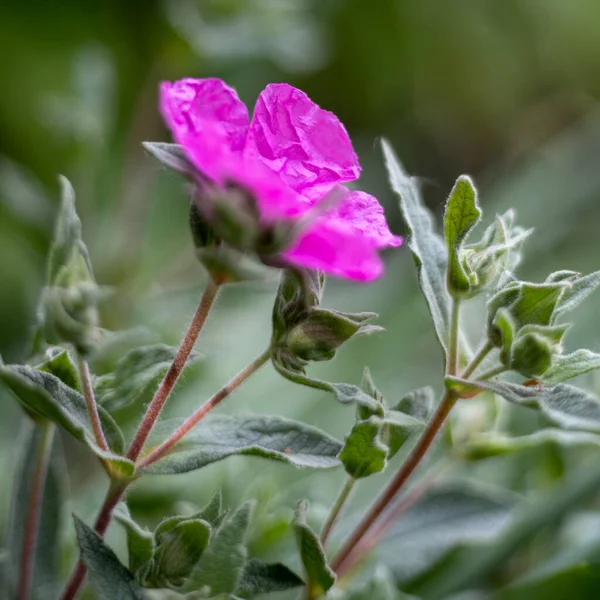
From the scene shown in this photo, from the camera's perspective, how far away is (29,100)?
1.94 metres

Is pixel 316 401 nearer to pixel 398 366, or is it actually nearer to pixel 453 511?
pixel 398 366

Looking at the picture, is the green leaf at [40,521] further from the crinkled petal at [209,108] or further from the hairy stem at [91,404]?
the crinkled petal at [209,108]

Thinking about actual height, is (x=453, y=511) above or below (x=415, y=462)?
below

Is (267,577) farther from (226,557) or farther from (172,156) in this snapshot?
(172,156)

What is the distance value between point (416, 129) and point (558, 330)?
1546mm

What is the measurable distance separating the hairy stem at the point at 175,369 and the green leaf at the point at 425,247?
0.16 m

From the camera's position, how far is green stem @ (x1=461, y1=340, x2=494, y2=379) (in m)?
0.61

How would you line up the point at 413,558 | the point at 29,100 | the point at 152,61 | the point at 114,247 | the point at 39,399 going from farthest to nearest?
the point at 29,100 < the point at 152,61 < the point at 114,247 < the point at 413,558 < the point at 39,399

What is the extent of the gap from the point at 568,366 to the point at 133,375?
313mm

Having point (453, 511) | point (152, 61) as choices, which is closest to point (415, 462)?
point (453, 511)

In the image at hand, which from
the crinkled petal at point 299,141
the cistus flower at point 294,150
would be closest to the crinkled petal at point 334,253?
the cistus flower at point 294,150

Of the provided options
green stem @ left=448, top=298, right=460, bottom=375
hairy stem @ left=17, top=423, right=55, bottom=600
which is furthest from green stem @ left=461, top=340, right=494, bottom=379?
hairy stem @ left=17, top=423, right=55, bottom=600

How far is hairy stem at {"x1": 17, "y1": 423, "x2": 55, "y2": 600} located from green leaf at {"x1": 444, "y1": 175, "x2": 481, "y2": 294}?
0.34 metres

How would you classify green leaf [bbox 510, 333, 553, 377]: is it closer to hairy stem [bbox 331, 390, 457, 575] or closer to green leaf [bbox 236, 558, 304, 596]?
hairy stem [bbox 331, 390, 457, 575]
